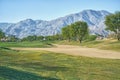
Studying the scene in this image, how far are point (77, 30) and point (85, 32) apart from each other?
6090 millimetres

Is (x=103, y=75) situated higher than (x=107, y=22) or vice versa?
(x=107, y=22)

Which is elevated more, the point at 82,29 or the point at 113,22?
the point at 113,22

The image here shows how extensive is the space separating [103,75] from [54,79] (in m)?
7.21

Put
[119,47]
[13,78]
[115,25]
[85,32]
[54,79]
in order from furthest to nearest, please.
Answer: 1. [85,32]
2. [115,25]
3. [119,47]
4. [54,79]
5. [13,78]

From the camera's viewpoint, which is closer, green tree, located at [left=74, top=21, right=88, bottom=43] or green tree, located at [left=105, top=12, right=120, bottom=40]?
green tree, located at [left=105, top=12, right=120, bottom=40]

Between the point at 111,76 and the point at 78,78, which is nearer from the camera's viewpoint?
the point at 78,78

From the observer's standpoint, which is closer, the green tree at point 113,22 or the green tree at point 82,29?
the green tree at point 113,22

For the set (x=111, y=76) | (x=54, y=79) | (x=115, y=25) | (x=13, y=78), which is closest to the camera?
(x=13, y=78)

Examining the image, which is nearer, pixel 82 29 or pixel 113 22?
pixel 113 22

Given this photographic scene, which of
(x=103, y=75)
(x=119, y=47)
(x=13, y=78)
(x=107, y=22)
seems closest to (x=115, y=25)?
(x=107, y=22)

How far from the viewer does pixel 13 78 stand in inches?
1065

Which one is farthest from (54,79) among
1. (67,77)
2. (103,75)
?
(103,75)

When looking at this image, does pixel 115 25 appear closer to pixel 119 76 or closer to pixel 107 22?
pixel 107 22

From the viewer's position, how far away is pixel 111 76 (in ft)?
112
